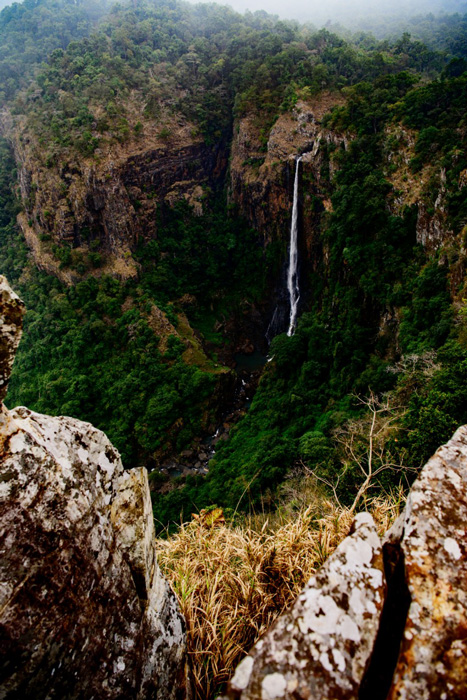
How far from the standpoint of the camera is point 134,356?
25.7 m

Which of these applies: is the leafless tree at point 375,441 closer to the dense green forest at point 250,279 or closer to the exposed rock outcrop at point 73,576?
the dense green forest at point 250,279

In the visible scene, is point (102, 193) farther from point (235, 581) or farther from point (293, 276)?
point (235, 581)

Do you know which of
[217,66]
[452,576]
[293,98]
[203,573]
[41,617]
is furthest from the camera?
[217,66]

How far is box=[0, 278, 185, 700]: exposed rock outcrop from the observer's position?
1970 millimetres

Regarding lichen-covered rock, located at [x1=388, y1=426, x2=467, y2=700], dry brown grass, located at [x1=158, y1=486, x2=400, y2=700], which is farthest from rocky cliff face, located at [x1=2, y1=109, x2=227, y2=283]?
lichen-covered rock, located at [x1=388, y1=426, x2=467, y2=700]

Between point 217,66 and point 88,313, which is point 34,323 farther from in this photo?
point 217,66


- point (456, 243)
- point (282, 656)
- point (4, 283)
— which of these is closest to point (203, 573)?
point (282, 656)

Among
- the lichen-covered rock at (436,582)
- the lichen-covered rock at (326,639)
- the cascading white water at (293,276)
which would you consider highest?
the lichen-covered rock at (436,582)

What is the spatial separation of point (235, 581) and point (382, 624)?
2.10 metres

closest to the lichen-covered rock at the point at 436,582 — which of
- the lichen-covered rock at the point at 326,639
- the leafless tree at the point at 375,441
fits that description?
the lichen-covered rock at the point at 326,639

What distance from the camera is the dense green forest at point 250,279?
636 inches

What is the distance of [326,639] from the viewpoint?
1.72 metres

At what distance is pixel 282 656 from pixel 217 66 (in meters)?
45.7

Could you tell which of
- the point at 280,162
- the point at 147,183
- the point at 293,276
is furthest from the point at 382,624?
the point at 147,183
